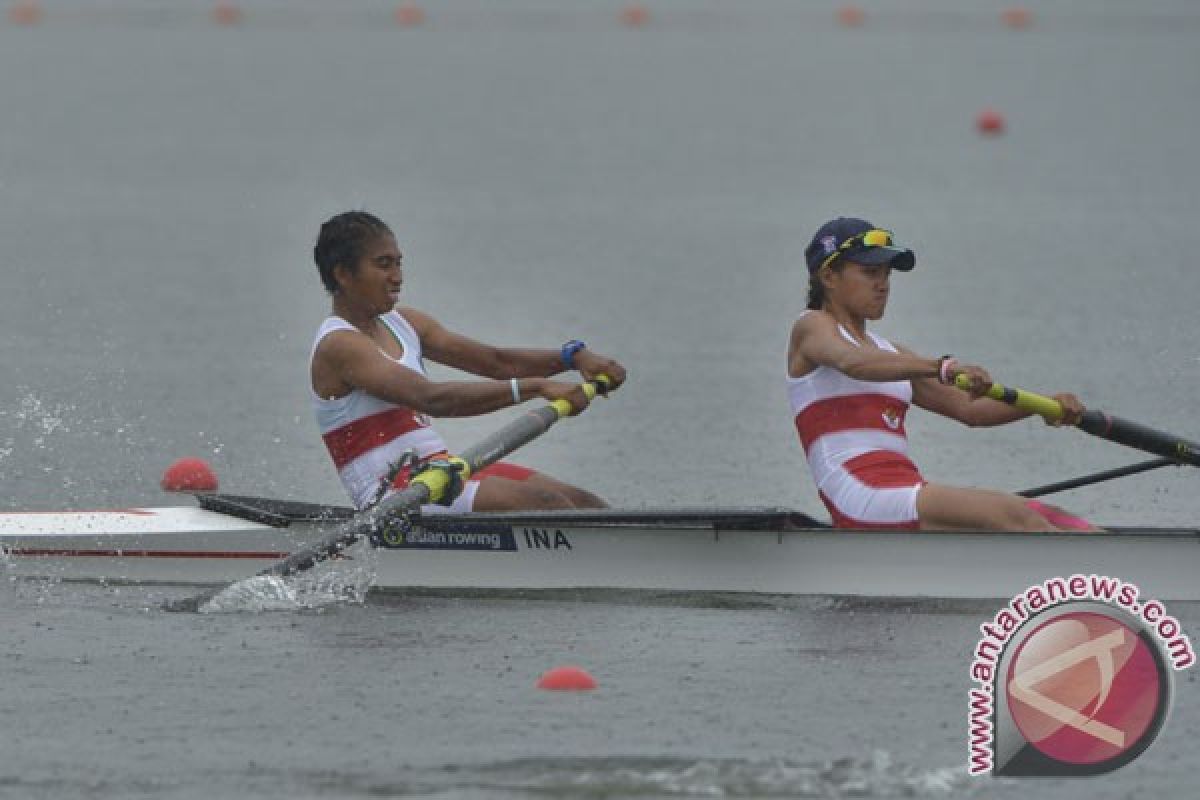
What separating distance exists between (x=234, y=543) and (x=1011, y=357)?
7981mm

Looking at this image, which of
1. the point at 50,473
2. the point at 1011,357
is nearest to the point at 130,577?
the point at 50,473

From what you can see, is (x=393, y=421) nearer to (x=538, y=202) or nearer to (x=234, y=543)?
(x=234, y=543)

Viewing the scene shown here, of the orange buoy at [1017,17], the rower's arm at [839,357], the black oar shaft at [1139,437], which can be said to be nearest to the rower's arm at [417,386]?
the rower's arm at [839,357]

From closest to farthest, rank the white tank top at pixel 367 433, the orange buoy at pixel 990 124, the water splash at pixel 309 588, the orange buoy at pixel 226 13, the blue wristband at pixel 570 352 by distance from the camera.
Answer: the water splash at pixel 309 588 < the white tank top at pixel 367 433 < the blue wristband at pixel 570 352 < the orange buoy at pixel 990 124 < the orange buoy at pixel 226 13

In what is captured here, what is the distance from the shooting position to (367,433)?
12.5 m

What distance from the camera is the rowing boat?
459 inches

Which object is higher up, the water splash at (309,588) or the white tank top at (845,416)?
the white tank top at (845,416)

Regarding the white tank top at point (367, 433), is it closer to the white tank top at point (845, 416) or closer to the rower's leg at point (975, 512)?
the white tank top at point (845, 416)

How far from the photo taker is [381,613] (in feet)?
38.9

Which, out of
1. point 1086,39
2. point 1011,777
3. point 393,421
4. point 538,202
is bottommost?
point 1011,777

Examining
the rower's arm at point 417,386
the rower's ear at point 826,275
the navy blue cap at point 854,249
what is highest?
the navy blue cap at point 854,249

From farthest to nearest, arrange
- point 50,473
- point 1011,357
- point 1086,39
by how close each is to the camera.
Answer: point 1086,39, point 1011,357, point 50,473

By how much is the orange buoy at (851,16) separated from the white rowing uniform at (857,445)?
49.0 meters

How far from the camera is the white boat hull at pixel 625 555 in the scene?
11.6 m
